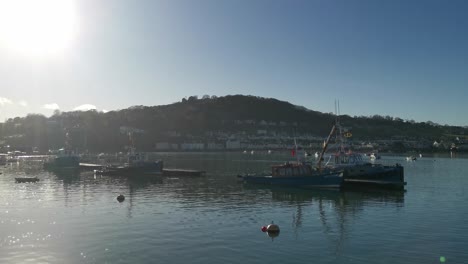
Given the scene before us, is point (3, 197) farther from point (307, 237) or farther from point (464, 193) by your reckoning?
point (464, 193)

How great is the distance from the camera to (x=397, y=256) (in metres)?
23.7

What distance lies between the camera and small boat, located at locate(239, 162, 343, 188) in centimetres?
5544

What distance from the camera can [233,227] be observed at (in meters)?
31.8

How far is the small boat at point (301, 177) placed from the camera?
5544cm

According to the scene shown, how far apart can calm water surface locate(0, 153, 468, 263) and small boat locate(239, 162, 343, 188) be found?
2238mm

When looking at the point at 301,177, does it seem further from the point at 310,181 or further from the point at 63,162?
the point at 63,162

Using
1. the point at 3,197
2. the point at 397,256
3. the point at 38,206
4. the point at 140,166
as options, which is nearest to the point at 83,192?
the point at 3,197

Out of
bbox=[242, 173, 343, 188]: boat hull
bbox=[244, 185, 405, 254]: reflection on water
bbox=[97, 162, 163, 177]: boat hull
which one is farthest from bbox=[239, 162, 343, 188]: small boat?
bbox=[97, 162, 163, 177]: boat hull

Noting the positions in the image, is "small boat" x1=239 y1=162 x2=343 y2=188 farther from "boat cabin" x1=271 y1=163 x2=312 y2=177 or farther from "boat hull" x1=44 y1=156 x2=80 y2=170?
"boat hull" x1=44 y1=156 x2=80 y2=170

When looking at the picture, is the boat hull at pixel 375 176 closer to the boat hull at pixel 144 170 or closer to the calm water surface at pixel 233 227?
the calm water surface at pixel 233 227

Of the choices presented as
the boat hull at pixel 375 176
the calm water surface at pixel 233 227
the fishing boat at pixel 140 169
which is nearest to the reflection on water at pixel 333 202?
the calm water surface at pixel 233 227

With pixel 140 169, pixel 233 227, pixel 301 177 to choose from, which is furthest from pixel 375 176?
pixel 140 169

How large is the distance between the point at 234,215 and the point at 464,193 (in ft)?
109

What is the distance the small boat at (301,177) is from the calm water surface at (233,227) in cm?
224
